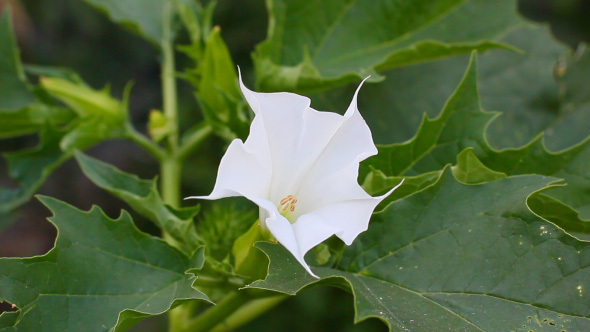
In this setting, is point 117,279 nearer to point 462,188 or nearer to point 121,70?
point 462,188

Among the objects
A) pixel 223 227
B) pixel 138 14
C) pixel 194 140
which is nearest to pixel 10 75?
pixel 138 14

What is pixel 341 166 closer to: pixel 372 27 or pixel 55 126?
pixel 372 27

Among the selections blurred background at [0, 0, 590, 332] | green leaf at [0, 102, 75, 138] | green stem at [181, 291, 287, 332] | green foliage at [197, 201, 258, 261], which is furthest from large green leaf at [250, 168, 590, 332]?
blurred background at [0, 0, 590, 332]

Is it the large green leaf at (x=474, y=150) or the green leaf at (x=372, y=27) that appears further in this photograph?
the green leaf at (x=372, y=27)

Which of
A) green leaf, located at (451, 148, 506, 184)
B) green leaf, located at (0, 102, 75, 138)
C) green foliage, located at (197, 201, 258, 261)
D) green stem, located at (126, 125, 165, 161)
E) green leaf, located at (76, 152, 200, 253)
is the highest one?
green leaf, located at (451, 148, 506, 184)

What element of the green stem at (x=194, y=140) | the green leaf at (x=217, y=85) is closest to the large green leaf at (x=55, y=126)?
the green stem at (x=194, y=140)

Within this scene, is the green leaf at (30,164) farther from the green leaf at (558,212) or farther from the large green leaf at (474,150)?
the green leaf at (558,212)

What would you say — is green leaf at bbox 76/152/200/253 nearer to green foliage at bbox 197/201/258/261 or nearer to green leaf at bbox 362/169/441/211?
green foliage at bbox 197/201/258/261
